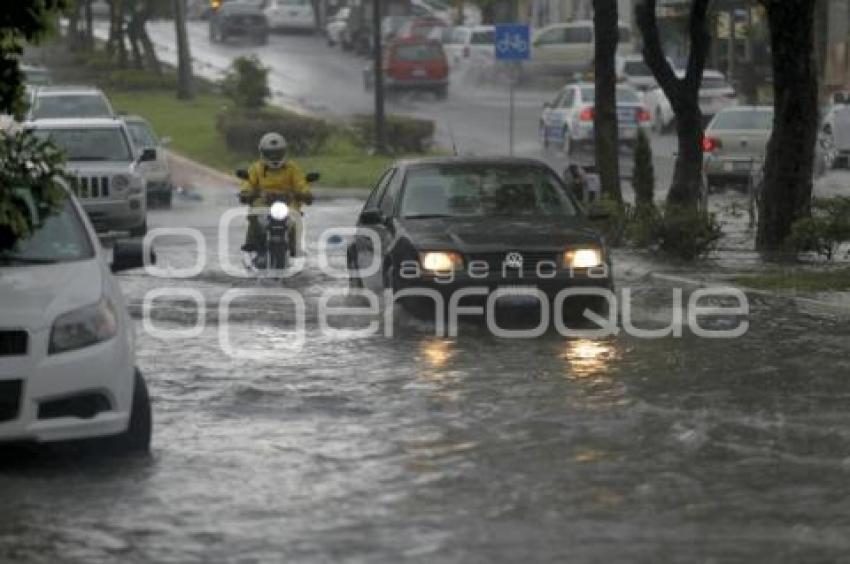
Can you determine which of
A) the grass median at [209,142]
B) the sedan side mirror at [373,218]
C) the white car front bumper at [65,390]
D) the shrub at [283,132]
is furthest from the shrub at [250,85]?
the white car front bumper at [65,390]

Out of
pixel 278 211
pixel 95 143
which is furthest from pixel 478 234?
pixel 95 143

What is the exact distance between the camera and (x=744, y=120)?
3750cm

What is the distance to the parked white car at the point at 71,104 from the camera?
39.6m

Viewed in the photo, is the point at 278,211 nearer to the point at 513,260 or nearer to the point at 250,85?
the point at 513,260

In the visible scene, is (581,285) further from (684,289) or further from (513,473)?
(513,473)

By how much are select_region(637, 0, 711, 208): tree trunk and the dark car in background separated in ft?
175

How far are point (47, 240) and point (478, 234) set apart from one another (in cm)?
616

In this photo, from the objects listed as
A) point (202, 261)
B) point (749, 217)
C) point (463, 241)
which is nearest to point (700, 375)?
point (463, 241)

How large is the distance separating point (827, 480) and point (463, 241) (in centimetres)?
685

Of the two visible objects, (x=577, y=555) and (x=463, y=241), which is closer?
(x=577, y=555)

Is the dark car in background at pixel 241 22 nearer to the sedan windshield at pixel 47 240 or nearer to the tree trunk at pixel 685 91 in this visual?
the tree trunk at pixel 685 91

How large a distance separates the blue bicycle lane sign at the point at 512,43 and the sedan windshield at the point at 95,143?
824cm

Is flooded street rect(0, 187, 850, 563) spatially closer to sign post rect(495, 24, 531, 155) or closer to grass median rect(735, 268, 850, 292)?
grass median rect(735, 268, 850, 292)

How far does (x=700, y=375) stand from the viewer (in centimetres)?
1522
